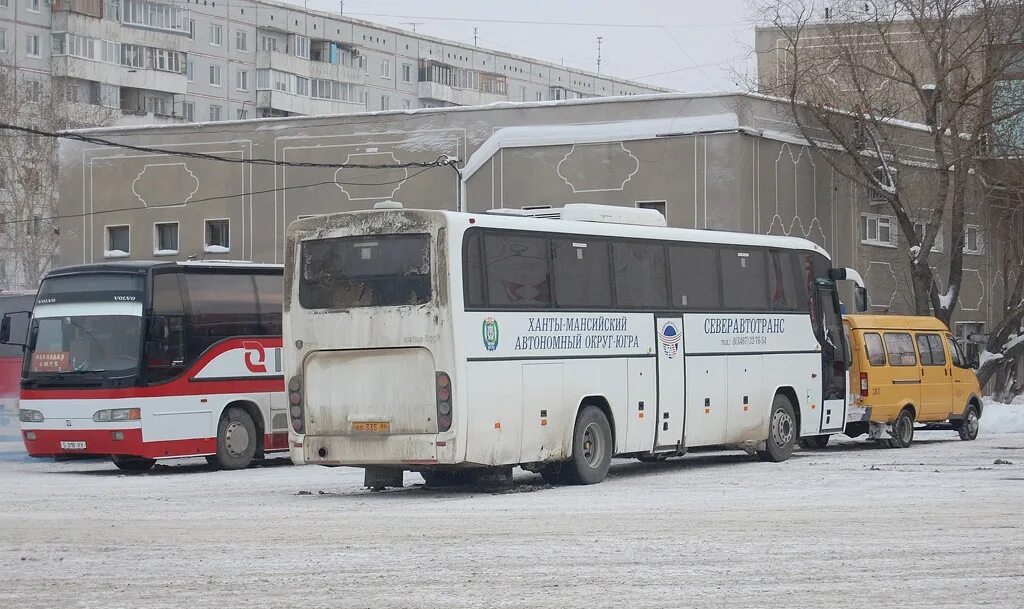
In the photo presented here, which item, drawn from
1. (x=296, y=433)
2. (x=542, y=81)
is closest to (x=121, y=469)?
(x=296, y=433)

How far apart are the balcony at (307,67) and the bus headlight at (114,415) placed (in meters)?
63.3

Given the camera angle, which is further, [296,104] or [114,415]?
[296,104]

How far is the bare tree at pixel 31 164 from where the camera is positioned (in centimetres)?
7200

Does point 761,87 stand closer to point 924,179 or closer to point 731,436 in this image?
point 924,179

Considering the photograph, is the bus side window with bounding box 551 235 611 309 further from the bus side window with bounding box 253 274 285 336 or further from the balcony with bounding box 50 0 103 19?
the balcony with bounding box 50 0 103 19

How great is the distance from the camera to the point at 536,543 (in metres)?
12.8

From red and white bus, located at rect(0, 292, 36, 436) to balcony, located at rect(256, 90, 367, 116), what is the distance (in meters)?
46.0

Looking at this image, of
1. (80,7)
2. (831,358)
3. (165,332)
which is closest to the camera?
(165,332)

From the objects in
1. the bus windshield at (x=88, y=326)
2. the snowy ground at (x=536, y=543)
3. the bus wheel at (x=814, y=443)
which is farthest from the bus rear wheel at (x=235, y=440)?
the bus wheel at (x=814, y=443)

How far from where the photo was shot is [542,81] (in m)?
107

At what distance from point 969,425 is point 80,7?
57.2m

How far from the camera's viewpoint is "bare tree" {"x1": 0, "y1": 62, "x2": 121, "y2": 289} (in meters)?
72.0

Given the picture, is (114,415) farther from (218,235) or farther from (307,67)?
(307,67)

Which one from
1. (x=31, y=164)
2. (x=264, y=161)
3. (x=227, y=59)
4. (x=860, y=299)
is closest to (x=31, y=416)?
(x=860, y=299)
